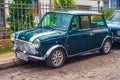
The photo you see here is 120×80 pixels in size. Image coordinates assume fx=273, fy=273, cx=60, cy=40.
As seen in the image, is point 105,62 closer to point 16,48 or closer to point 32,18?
point 16,48

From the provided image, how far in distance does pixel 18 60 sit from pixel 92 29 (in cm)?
273

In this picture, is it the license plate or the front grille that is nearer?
the front grille

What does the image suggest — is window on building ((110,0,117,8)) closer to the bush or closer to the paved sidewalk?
the bush

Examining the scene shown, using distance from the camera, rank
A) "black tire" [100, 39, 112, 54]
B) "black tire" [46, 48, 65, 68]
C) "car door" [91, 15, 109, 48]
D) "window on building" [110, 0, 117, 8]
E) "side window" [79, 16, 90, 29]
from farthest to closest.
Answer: "window on building" [110, 0, 117, 8], "black tire" [100, 39, 112, 54], "car door" [91, 15, 109, 48], "side window" [79, 16, 90, 29], "black tire" [46, 48, 65, 68]

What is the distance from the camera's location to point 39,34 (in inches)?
310

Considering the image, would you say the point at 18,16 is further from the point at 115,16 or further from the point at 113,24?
the point at 115,16

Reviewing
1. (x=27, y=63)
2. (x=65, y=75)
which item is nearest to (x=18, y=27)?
(x=27, y=63)

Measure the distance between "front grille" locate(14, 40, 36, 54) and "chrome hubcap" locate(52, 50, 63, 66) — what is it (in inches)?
26.0

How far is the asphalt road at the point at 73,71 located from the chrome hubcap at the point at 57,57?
7.6 inches

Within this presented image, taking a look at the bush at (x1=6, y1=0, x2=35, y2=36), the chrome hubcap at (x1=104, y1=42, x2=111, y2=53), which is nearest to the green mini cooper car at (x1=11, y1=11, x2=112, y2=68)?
the chrome hubcap at (x1=104, y1=42, x2=111, y2=53)

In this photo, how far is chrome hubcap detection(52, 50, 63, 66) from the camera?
26.0 ft

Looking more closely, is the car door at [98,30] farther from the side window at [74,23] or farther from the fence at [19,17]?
the fence at [19,17]

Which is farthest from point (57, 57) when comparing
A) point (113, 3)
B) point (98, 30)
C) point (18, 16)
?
point (113, 3)

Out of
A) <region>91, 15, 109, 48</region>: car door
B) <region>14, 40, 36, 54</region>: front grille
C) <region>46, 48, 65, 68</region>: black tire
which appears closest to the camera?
<region>14, 40, 36, 54</region>: front grille
